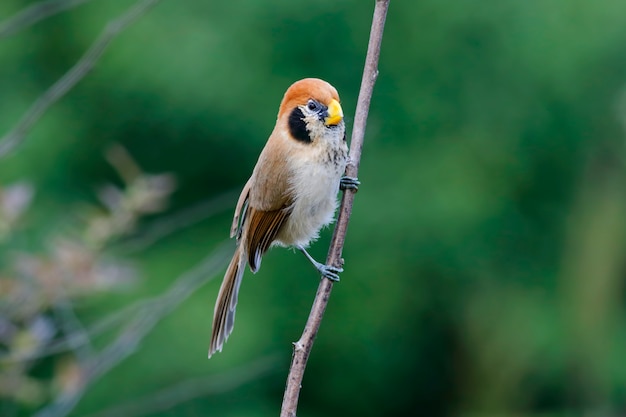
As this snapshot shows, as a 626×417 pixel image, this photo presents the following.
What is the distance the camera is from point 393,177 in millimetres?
5035

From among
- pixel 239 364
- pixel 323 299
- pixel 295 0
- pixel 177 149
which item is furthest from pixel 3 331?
pixel 295 0

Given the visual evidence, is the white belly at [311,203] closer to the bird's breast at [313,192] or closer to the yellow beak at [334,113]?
the bird's breast at [313,192]

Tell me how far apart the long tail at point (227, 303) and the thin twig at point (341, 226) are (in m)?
0.51

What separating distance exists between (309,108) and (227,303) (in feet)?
1.80

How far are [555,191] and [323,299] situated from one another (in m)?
4.10

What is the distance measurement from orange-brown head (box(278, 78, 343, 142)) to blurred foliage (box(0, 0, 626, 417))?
2.39 metres

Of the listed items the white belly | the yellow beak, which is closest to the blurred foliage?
the white belly

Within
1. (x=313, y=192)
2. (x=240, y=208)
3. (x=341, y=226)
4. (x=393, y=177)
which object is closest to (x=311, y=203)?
(x=313, y=192)

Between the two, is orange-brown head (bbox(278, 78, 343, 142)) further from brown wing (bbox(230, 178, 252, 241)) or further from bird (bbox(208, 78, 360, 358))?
brown wing (bbox(230, 178, 252, 241))

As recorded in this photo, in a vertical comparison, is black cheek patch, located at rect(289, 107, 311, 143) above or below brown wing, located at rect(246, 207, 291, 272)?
above

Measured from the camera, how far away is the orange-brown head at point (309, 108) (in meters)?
1.94

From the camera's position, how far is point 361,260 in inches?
199

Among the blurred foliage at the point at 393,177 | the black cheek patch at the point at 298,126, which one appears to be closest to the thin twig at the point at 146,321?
the black cheek patch at the point at 298,126

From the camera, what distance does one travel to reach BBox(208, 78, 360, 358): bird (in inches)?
84.3
